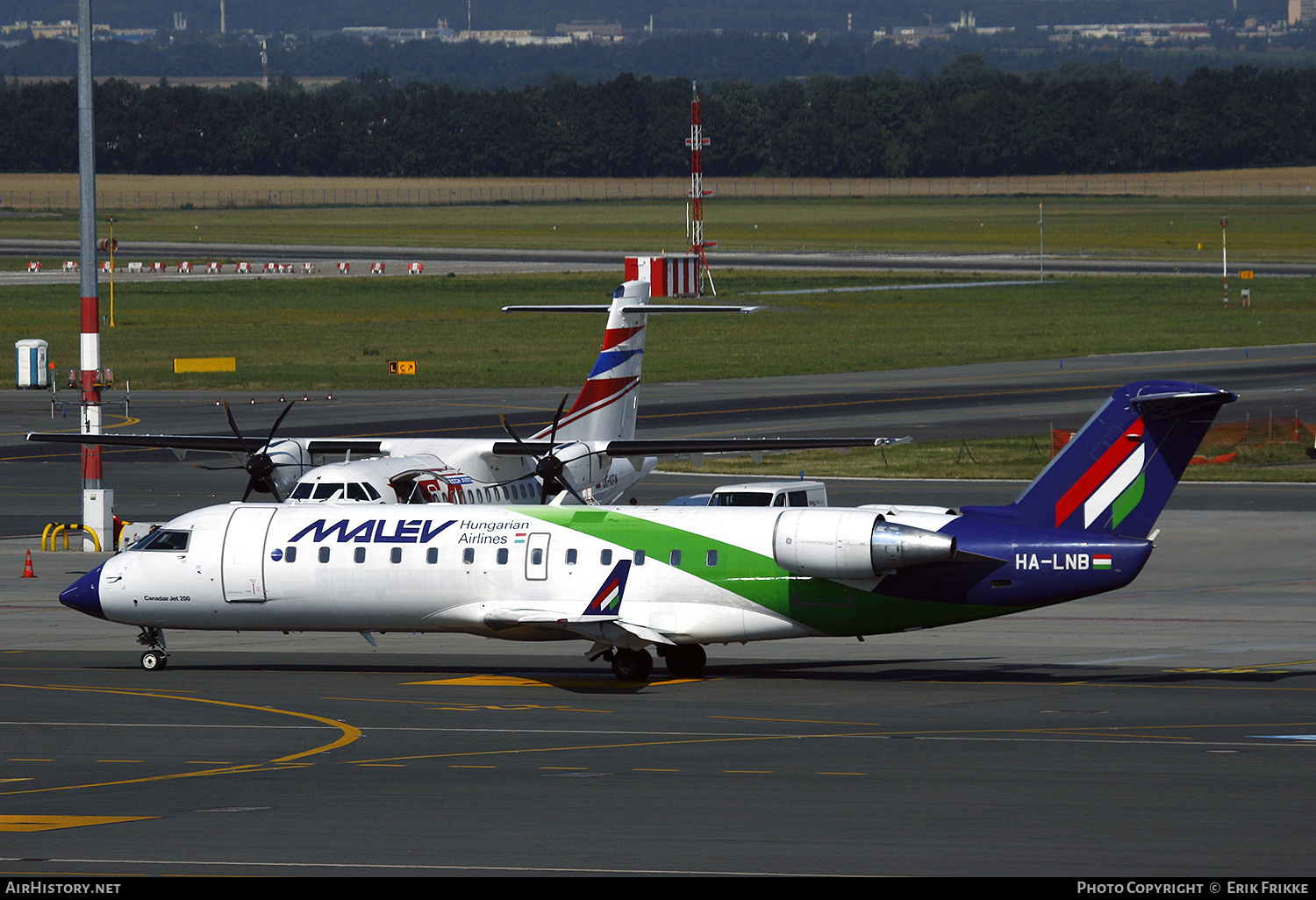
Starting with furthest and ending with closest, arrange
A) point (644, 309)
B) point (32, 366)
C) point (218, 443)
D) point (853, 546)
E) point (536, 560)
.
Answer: point (32, 366)
point (644, 309)
point (218, 443)
point (536, 560)
point (853, 546)

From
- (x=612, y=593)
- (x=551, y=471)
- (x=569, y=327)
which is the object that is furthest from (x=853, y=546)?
(x=569, y=327)

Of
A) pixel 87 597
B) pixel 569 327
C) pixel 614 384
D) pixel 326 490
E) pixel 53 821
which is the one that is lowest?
pixel 53 821

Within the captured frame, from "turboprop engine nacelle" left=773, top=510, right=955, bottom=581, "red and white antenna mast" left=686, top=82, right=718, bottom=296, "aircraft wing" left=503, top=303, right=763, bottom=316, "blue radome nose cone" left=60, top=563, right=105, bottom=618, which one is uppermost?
"red and white antenna mast" left=686, top=82, right=718, bottom=296

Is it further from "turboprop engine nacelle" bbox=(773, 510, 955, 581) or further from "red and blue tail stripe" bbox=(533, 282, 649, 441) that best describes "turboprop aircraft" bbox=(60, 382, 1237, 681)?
"red and blue tail stripe" bbox=(533, 282, 649, 441)

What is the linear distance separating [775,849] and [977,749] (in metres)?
6.88

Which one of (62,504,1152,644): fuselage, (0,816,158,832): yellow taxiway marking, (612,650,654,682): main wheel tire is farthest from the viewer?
(612,650,654,682): main wheel tire

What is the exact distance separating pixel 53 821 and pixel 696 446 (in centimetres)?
2553

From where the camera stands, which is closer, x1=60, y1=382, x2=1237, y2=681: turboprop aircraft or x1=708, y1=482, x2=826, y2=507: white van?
x1=60, y1=382, x2=1237, y2=681: turboprop aircraft

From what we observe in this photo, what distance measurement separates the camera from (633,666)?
103 ft

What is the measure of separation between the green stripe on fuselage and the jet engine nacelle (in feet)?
43.7

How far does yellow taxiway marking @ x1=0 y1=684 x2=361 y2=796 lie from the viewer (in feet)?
75.8

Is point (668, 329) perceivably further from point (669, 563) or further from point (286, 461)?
point (669, 563)

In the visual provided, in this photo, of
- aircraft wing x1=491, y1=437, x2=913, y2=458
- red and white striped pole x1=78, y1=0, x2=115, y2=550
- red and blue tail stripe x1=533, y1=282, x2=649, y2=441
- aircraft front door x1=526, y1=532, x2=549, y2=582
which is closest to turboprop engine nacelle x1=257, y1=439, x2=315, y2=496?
aircraft wing x1=491, y1=437, x2=913, y2=458

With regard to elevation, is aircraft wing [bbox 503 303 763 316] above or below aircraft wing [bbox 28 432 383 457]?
above
